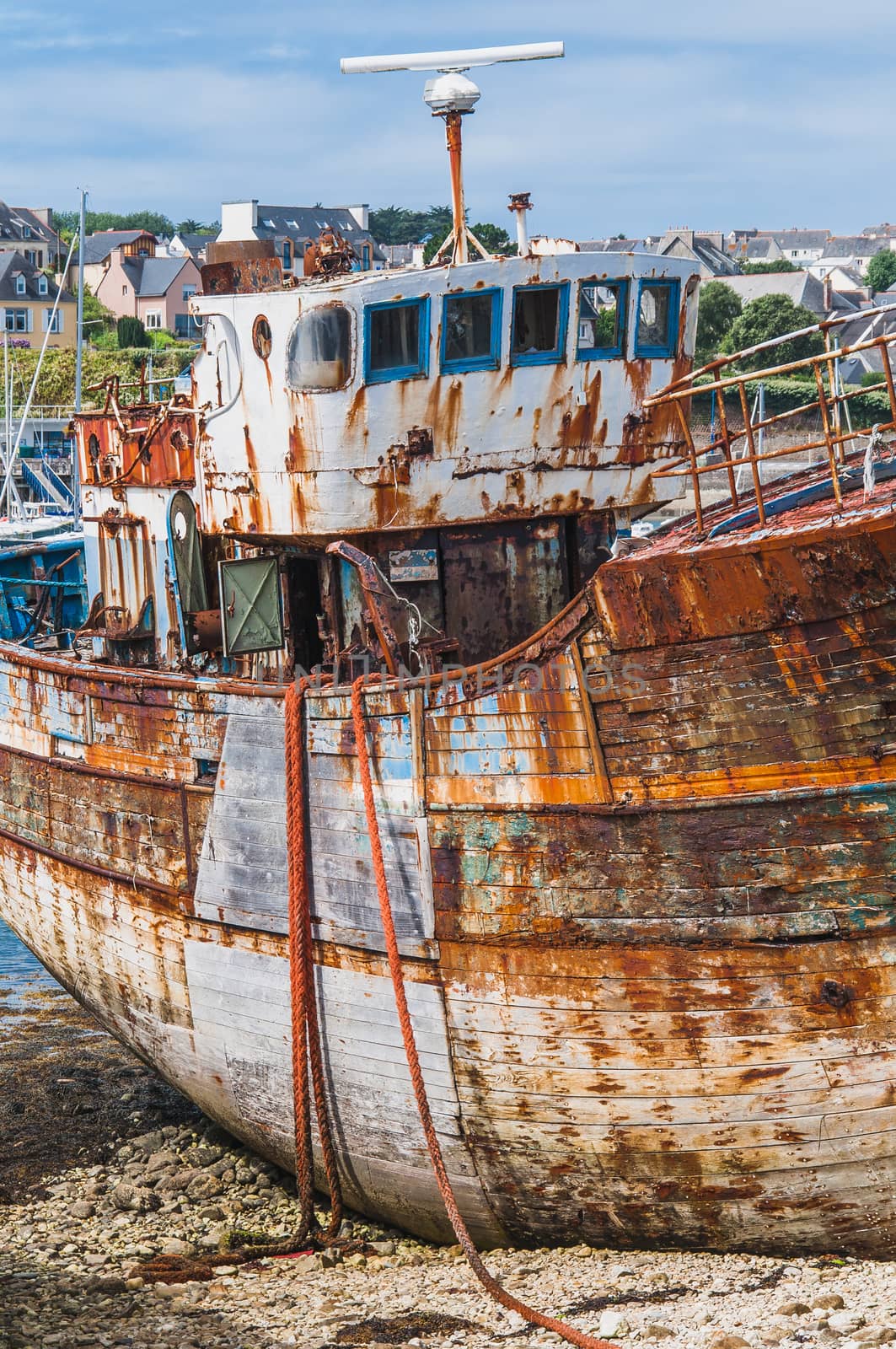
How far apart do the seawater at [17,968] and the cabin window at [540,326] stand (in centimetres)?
1165

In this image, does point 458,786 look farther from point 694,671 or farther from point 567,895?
point 694,671

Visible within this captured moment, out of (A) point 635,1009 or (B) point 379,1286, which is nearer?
(A) point 635,1009

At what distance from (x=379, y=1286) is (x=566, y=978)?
2613mm

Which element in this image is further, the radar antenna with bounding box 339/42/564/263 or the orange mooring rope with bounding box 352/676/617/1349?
the radar antenna with bounding box 339/42/564/263

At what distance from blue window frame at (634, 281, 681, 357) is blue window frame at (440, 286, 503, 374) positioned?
117 centimetres

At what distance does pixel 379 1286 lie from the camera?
31.8 feet

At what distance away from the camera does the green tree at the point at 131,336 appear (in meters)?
71.4

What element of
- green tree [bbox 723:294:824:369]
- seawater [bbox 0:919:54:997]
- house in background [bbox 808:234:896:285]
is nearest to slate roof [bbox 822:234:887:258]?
house in background [bbox 808:234:896:285]

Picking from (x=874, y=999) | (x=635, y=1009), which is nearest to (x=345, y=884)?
(x=635, y=1009)

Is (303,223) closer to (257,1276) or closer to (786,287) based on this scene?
(786,287)

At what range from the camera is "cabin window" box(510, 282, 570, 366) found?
10.4 metres

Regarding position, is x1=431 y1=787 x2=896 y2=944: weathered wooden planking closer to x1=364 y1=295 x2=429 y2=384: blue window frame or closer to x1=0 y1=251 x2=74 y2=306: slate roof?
x1=364 y1=295 x2=429 y2=384: blue window frame

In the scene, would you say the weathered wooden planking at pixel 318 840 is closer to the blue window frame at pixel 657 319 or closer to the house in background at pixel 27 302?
the blue window frame at pixel 657 319

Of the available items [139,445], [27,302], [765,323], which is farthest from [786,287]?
[139,445]
